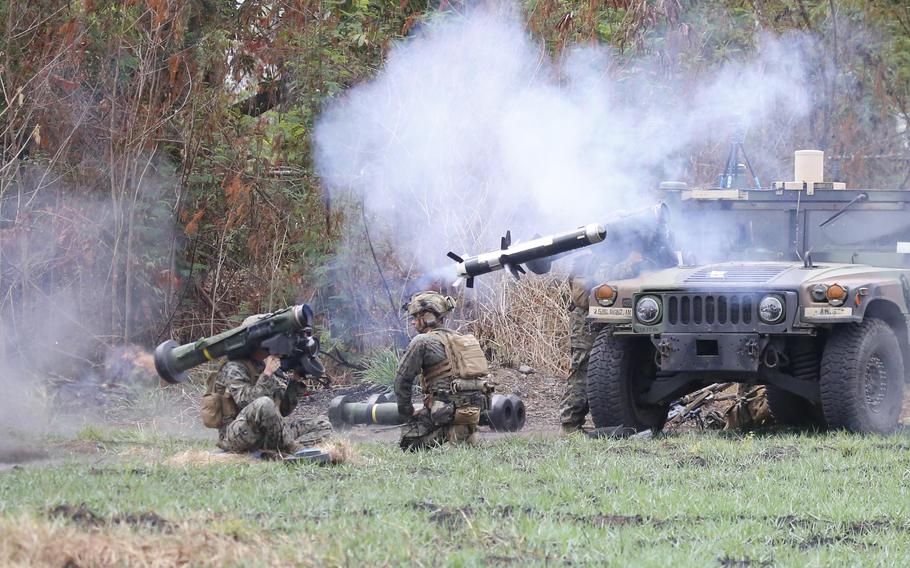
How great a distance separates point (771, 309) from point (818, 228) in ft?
5.60

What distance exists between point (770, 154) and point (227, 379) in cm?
1151

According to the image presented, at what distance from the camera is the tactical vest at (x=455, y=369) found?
9461 mm

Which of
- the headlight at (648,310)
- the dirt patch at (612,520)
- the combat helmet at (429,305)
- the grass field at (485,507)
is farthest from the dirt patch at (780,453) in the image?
the dirt patch at (612,520)

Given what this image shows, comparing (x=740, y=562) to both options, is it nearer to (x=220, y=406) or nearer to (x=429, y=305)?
(x=220, y=406)

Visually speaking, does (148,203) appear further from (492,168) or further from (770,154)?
(770,154)

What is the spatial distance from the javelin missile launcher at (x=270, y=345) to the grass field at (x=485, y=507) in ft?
2.01

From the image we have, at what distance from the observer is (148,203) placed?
14.3 meters

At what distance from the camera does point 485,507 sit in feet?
20.9

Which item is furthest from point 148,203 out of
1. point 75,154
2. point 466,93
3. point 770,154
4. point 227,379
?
point 770,154

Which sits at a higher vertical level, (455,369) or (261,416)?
(455,369)

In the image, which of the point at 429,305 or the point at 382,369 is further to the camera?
the point at 382,369

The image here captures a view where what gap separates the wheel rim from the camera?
9.73 m

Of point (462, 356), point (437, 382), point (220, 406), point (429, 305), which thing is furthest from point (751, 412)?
point (220, 406)

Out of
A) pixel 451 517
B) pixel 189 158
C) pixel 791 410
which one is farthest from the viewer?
pixel 189 158
